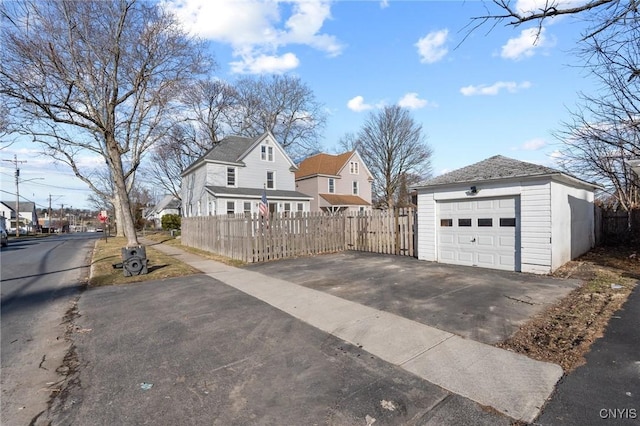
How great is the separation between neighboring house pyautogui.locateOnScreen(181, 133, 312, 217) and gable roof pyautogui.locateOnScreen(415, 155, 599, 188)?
A: 15.9 meters

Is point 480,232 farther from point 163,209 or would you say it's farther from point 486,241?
point 163,209

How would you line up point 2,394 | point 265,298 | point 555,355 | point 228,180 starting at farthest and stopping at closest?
point 228,180 < point 265,298 < point 555,355 < point 2,394

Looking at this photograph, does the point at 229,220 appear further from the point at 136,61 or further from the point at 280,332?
the point at 280,332

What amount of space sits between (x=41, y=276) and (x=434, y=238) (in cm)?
1319

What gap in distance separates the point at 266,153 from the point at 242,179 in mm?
3250

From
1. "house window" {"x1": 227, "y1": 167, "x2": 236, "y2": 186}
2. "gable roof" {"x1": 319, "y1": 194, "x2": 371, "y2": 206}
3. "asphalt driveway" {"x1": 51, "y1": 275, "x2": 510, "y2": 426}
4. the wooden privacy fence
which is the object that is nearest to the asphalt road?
"asphalt driveway" {"x1": 51, "y1": 275, "x2": 510, "y2": 426}

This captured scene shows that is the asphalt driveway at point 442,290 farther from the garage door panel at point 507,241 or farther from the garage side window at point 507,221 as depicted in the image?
the garage side window at point 507,221

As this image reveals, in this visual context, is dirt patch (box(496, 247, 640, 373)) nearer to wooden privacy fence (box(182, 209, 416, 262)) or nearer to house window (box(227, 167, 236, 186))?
wooden privacy fence (box(182, 209, 416, 262))

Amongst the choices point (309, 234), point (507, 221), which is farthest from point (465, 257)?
point (309, 234)

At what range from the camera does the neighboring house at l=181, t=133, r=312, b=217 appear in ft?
79.3

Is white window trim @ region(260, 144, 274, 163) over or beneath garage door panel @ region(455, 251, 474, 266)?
over

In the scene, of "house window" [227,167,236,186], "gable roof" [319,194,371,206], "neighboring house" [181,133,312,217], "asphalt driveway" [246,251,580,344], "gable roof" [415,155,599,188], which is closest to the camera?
"asphalt driveway" [246,251,580,344]

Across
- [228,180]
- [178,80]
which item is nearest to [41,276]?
[178,80]

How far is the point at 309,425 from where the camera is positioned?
2.77 metres
